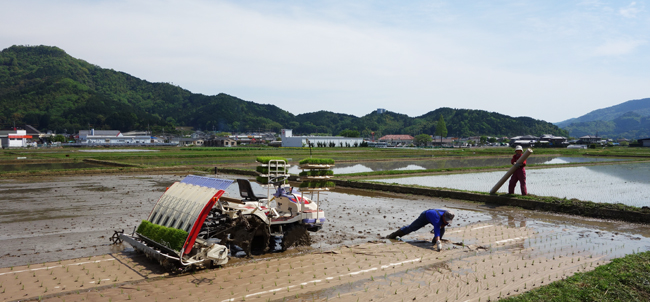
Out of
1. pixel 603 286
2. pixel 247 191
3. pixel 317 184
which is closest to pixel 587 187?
pixel 603 286

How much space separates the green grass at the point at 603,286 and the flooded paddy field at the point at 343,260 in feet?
1.65

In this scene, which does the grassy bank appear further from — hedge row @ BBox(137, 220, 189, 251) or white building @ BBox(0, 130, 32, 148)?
hedge row @ BBox(137, 220, 189, 251)

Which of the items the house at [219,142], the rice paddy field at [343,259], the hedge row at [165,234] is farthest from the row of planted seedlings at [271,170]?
the house at [219,142]

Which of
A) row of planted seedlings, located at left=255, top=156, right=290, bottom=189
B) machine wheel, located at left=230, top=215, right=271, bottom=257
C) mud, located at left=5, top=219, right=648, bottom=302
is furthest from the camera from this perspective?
row of planted seedlings, located at left=255, top=156, right=290, bottom=189

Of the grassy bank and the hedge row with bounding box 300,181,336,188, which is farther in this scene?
the grassy bank

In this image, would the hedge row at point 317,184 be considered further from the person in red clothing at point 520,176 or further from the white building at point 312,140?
the white building at point 312,140

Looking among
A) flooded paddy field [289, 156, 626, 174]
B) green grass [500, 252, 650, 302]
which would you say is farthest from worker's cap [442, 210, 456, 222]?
flooded paddy field [289, 156, 626, 174]

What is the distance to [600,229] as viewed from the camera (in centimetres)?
1352

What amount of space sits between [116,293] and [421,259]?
654cm

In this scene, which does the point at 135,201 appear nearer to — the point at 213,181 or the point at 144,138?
the point at 213,181

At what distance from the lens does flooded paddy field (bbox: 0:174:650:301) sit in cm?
754

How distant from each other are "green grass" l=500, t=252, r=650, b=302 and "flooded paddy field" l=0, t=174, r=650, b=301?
50 cm

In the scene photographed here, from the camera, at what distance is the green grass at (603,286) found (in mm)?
6934

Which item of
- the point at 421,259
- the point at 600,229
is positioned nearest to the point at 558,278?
the point at 421,259
